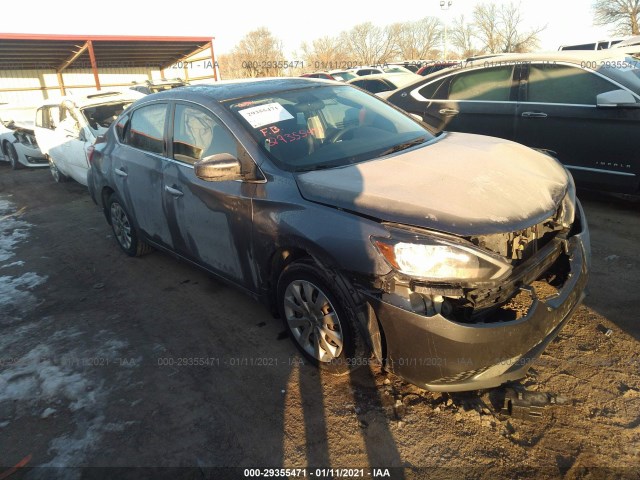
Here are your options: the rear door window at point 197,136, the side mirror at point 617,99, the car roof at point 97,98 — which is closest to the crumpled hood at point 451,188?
the rear door window at point 197,136

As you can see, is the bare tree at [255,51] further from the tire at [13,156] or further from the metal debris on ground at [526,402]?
the metal debris on ground at [526,402]

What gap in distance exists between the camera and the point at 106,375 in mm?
3066

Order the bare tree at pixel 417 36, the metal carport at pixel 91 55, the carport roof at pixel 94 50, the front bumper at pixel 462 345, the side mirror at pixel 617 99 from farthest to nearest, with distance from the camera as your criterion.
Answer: the bare tree at pixel 417 36
the metal carport at pixel 91 55
the carport roof at pixel 94 50
the side mirror at pixel 617 99
the front bumper at pixel 462 345

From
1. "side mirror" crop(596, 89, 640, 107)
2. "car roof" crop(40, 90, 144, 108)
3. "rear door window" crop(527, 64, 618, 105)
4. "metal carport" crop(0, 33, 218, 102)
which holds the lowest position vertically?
"side mirror" crop(596, 89, 640, 107)

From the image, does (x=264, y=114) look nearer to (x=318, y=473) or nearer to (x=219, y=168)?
(x=219, y=168)

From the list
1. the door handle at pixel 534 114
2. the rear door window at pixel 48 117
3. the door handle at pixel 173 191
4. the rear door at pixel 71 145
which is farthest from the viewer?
the rear door window at pixel 48 117

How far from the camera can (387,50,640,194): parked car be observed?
15.3 ft

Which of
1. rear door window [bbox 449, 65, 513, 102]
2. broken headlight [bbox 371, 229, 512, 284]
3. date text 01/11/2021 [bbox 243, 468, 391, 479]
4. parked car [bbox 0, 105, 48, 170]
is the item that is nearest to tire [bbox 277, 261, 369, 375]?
broken headlight [bbox 371, 229, 512, 284]

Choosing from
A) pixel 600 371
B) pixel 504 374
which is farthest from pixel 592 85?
pixel 504 374

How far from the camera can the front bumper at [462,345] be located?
2156 millimetres

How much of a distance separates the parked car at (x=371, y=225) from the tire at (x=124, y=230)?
937mm

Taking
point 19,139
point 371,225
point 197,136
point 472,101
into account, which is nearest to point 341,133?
point 197,136

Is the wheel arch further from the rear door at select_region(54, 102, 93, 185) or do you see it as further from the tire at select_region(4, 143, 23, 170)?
the tire at select_region(4, 143, 23, 170)

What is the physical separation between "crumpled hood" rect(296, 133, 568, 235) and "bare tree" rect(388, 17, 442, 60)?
5249 centimetres
